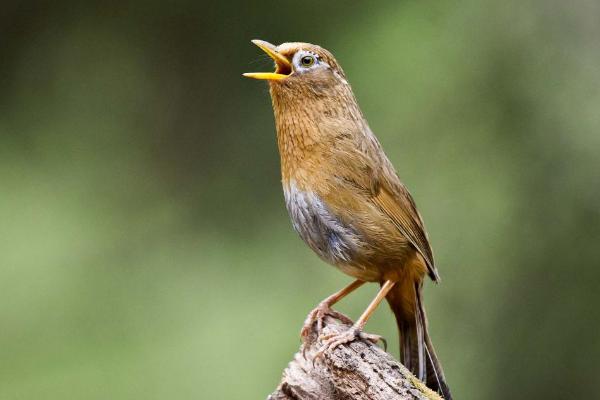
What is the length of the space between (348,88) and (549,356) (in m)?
2.73

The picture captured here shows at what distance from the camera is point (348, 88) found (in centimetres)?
481

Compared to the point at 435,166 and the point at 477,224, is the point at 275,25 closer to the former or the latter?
the point at 435,166

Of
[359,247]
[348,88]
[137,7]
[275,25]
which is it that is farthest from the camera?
[137,7]

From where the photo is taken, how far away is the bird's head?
457cm

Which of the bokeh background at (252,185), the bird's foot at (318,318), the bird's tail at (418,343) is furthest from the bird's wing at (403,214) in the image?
the bokeh background at (252,185)

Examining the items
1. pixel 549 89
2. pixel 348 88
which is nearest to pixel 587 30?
pixel 549 89

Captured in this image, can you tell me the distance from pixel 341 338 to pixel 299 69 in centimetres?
118

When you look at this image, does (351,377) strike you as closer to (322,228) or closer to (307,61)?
(322,228)

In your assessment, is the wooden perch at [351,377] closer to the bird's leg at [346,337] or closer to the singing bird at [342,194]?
the bird's leg at [346,337]

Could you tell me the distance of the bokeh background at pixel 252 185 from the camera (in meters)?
6.65

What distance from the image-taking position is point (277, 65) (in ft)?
15.3

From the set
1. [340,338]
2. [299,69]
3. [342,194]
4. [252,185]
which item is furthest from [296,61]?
[252,185]

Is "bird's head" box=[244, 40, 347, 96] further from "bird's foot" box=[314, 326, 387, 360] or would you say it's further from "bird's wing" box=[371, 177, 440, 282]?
"bird's foot" box=[314, 326, 387, 360]

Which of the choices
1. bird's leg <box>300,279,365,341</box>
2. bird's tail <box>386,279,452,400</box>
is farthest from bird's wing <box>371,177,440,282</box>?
bird's leg <box>300,279,365,341</box>
